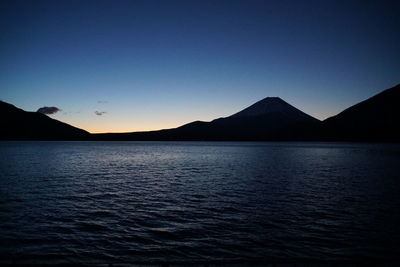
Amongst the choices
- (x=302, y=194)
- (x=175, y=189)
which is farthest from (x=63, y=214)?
(x=302, y=194)

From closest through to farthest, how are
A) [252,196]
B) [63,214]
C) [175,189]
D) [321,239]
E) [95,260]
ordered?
[95,260] < [321,239] < [63,214] < [252,196] < [175,189]

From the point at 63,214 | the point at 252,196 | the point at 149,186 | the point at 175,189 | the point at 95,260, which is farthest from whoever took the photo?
the point at 149,186

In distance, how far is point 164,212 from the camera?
82.1ft

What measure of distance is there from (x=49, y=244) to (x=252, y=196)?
2239cm

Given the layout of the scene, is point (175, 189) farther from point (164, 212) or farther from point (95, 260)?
point (95, 260)

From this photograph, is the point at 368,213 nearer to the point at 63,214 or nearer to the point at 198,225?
the point at 198,225

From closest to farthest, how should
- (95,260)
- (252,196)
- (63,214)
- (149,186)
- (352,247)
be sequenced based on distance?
(95,260) → (352,247) → (63,214) → (252,196) → (149,186)

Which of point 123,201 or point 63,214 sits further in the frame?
point 123,201

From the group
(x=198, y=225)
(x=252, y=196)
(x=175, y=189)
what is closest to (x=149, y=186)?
(x=175, y=189)

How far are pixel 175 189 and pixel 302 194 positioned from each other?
1671cm

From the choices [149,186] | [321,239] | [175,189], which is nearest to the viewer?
[321,239]

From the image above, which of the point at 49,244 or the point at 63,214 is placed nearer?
the point at 49,244

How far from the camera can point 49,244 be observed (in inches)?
675

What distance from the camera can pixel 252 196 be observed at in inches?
1296
